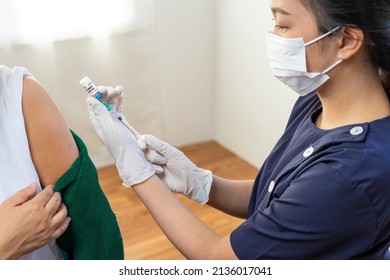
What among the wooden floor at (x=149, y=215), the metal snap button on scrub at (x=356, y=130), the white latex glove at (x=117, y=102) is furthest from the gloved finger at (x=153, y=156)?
the wooden floor at (x=149, y=215)

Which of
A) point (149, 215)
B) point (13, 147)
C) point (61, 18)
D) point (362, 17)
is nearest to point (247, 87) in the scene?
point (149, 215)

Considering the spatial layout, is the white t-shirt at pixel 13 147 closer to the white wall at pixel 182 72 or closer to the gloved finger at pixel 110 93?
the gloved finger at pixel 110 93

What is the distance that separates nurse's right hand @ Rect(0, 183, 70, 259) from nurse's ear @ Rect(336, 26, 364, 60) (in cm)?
73

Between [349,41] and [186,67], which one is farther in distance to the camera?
[186,67]

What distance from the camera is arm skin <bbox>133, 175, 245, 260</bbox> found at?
123 centimetres

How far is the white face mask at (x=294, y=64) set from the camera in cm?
123

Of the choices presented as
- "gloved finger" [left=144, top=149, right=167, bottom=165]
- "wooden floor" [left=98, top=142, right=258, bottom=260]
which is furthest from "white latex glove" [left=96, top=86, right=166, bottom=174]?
"wooden floor" [left=98, top=142, right=258, bottom=260]

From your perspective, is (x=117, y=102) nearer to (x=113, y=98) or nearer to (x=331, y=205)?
(x=113, y=98)

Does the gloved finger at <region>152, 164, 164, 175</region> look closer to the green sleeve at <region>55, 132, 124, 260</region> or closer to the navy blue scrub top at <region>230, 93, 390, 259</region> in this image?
the green sleeve at <region>55, 132, 124, 260</region>

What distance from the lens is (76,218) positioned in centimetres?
125

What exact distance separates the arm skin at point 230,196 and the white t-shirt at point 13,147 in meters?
0.55

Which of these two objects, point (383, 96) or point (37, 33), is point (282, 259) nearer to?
point (383, 96)

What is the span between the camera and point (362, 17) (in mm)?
1141

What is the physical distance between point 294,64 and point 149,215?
1659 mm
